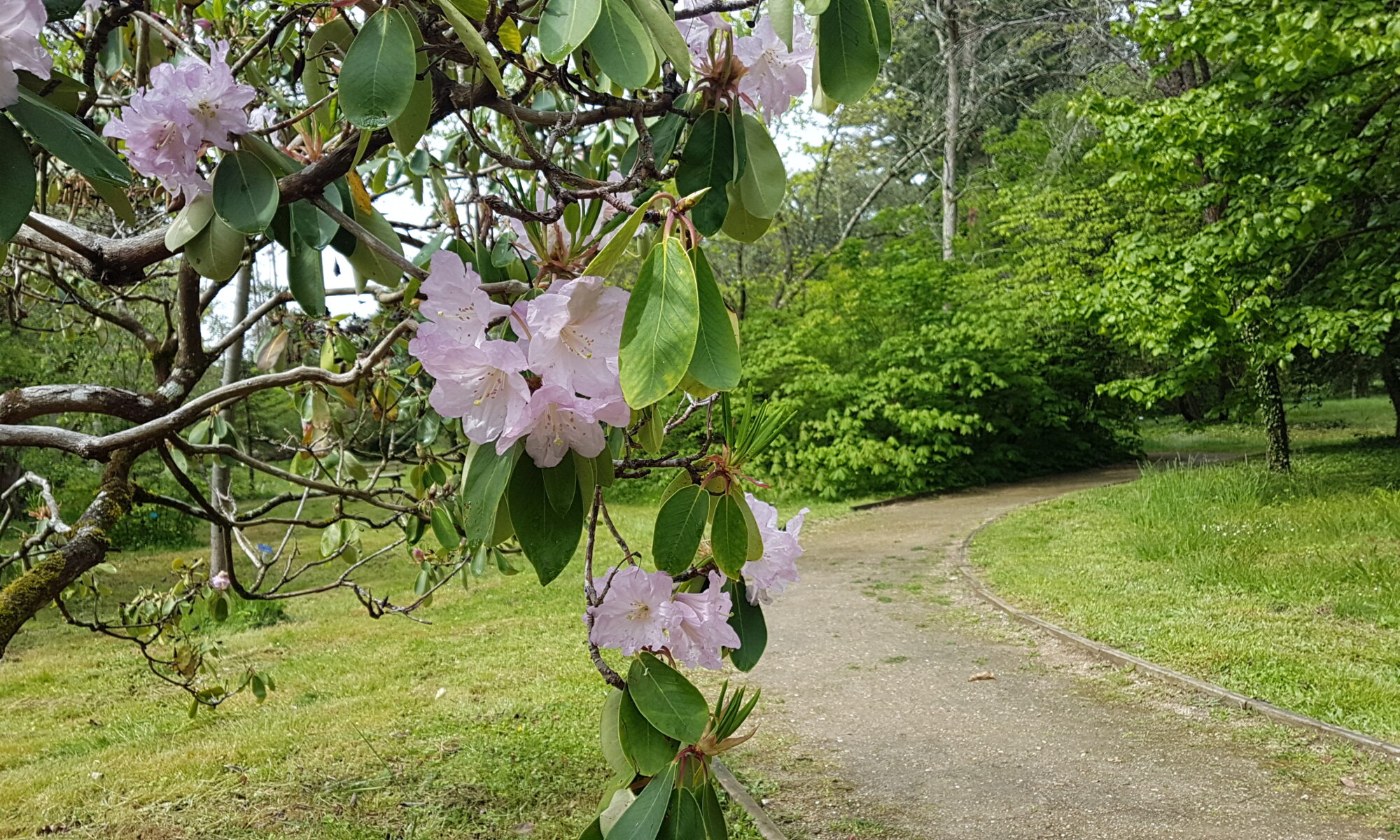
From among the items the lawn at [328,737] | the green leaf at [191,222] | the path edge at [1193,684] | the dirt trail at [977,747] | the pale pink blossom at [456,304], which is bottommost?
the dirt trail at [977,747]

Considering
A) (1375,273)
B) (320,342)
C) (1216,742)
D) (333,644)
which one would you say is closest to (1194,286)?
(1375,273)

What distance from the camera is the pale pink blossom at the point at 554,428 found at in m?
0.71

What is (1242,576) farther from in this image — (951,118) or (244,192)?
(951,118)

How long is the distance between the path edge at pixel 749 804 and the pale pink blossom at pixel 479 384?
2.41 metres

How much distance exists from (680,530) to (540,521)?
0.61 feet

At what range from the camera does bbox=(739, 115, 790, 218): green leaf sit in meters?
1.04

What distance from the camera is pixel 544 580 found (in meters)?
0.89

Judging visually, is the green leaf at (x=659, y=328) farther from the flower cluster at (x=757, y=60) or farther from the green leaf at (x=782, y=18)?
the flower cluster at (x=757, y=60)

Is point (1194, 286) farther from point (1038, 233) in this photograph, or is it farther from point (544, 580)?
point (544, 580)

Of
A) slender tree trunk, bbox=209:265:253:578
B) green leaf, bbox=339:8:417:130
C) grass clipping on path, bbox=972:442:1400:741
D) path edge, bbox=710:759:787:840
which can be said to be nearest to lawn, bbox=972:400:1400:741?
grass clipping on path, bbox=972:442:1400:741

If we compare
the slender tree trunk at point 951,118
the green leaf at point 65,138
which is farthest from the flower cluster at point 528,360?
the slender tree trunk at point 951,118

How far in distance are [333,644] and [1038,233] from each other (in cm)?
1066

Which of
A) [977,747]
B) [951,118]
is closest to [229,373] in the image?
[977,747]

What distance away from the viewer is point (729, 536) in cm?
97
